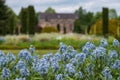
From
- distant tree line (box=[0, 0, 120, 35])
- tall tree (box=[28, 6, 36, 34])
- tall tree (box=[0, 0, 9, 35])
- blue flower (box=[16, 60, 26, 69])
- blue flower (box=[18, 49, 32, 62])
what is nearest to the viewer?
blue flower (box=[16, 60, 26, 69])

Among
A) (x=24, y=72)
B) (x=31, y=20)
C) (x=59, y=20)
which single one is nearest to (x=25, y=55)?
(x=24, y=72)

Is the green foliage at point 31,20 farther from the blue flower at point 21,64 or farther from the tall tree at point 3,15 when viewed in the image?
the blue flower at point 21,64

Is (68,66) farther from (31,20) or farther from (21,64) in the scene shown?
(31,20)

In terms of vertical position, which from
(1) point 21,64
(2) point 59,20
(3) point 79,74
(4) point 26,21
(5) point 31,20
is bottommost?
(2) point 59,20

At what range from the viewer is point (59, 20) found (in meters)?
101

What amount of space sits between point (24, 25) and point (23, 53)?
34.0m

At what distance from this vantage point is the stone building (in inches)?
3848

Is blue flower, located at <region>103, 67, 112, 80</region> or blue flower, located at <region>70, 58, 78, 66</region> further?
blue flower, located at <region>70, 58, 78, 66</region>

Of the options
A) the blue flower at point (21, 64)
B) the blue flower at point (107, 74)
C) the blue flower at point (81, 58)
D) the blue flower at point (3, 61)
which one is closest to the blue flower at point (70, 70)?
the blue flower at point (81, 58)

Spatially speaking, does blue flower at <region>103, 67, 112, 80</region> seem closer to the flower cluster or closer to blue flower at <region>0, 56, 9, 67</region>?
the flower cluster

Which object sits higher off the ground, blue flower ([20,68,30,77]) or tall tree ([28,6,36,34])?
blue flower ([20,68,30,77])

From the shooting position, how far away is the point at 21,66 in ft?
16.1

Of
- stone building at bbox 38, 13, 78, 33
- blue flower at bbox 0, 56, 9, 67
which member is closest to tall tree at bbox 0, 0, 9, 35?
blue flower at bbox 0, 56, 9, 67

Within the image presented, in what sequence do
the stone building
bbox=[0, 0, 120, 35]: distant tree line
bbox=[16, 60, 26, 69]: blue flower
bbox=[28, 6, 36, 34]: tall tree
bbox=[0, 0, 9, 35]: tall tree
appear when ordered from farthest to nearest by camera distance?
the stone building → bbox=[0, 0, 9, 35]: tall tree → bbox=[28, 6, 36, 34]: tall tree → bbox=[0, 0, 120, 35]: distant tree line → bbox=[16, 60, 26, 69]: blue flower
